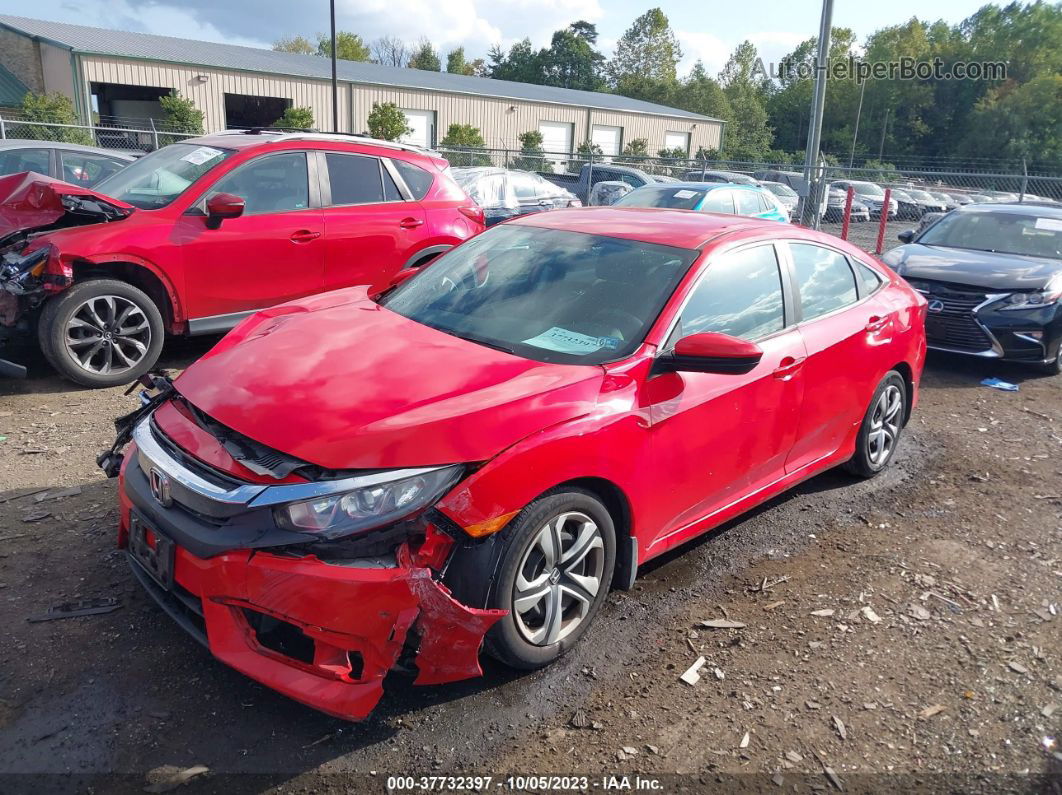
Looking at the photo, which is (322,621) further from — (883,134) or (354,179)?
(883,134)

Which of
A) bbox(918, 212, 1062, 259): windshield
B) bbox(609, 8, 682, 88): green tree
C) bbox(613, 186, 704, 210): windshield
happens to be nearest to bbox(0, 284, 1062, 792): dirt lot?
bbox(918, 212, 1062, 259): windshield

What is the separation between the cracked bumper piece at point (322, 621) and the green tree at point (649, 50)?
92590mm

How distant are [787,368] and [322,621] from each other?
254 centimetres

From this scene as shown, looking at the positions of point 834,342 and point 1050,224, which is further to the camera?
point 1050,224

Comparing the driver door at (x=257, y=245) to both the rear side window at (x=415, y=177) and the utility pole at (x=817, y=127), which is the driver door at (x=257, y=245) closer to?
the rear side window at (x=415, y=177)

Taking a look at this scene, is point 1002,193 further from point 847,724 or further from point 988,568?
point 847,724

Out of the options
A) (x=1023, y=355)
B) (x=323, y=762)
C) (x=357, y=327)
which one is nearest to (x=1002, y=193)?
(x=1023, y=355)

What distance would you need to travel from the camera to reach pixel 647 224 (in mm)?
4242

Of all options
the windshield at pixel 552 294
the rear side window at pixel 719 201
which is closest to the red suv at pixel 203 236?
the windshield at pixel 552 294

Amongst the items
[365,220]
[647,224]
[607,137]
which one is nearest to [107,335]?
[365,220]

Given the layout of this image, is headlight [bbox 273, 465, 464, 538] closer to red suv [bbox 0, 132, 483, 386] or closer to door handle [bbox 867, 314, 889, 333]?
door handle [bbox 867, 314, 889, 333]

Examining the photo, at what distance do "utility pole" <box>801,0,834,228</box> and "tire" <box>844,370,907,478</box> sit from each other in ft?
36.3

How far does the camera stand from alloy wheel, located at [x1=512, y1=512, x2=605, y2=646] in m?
2.98

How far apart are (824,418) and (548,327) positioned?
1.79 meters
